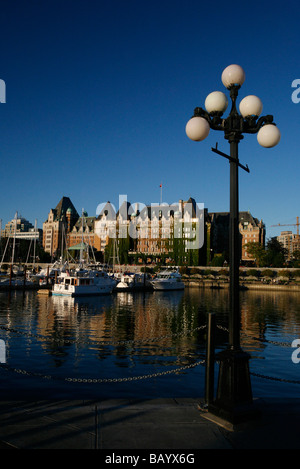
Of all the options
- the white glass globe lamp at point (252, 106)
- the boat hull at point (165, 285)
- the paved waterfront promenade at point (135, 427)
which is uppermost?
the white glass globe lamp at point (252, 106)

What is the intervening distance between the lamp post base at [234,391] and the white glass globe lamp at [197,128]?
14.5 feet

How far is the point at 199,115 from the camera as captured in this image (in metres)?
7.96

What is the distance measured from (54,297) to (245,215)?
12384cm

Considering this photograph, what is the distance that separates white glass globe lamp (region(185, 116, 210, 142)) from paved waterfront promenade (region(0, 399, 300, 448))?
18.2ft

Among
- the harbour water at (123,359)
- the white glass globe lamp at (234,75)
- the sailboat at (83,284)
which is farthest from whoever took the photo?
the sailboat at (83,284)

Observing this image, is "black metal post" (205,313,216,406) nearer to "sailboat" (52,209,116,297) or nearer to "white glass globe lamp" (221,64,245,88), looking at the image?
"white glass globe lamp" (221,64,245,88)

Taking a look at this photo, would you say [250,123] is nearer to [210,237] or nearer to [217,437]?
[217,437]

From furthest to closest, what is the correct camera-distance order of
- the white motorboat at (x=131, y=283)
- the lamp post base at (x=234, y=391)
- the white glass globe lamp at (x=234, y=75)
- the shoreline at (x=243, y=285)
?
the shoreline at (x=243, y=285) < the white motorboat at (x=131, y=283) < the white glass globe lamp at (x=234, y=75) < the lamp post base at (x=234, y=391)

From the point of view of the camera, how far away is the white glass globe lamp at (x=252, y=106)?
782 centimetres

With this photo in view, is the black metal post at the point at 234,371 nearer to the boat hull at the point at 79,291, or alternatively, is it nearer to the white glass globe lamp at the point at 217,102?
the white glass globe lamp at the point at 217,102

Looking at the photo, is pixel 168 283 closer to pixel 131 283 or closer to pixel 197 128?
pixel 131 283

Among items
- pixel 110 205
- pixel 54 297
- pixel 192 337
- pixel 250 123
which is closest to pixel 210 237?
pixel 110 205

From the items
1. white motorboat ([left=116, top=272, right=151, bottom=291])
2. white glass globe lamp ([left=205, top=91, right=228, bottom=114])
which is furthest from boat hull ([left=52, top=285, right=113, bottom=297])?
white glass globe lamp ([left=205, top=91, right=228, bottom=114])

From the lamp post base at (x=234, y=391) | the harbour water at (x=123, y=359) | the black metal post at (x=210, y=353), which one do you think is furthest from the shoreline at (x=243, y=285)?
the lamp post base at (x=234, y=391)
